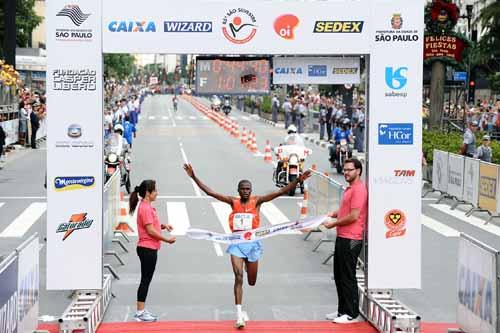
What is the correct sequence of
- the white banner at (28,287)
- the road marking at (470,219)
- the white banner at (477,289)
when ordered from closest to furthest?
the white banner at (28,287) → the white banner at (477,289) → the road marking at (470,219)

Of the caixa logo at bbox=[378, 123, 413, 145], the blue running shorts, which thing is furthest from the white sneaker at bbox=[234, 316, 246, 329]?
the caixa logo at bbox=[378, 123, 413, 145]

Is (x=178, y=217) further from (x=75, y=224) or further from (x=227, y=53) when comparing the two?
(x=227, y=53)

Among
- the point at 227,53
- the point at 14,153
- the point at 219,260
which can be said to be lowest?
the point at 219,260

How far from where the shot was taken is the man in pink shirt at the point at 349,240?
11.4m

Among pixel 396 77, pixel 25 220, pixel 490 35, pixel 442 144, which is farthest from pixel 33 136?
pixel 396 77

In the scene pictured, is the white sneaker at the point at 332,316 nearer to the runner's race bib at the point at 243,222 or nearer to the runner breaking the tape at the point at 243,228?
the runner breaking the tape at the point at 243,228

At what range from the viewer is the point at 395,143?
11883mm

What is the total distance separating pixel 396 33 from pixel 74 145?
404 cm

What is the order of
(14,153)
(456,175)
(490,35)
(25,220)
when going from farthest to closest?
(490,35)
(14,153)
(456,175)
(25,220)

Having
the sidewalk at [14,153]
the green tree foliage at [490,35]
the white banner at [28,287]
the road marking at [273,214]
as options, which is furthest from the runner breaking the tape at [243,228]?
the green tree foliage at [490,35]

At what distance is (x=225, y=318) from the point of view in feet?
39.8

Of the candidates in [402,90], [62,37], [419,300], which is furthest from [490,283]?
[62,37]

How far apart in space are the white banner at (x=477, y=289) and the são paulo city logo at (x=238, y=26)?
11.3 feet

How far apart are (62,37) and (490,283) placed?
555 centimetres
